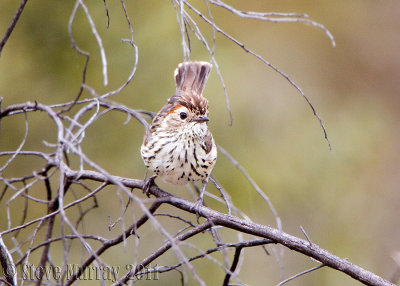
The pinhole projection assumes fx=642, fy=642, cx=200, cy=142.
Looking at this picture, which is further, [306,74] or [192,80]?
[306,74]

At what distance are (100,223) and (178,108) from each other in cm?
267

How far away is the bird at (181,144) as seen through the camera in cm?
396

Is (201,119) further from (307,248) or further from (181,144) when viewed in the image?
(307,248)

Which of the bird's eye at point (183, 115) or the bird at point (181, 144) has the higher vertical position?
the bird's eye at point (183, 115)

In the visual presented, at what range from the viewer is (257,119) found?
684 centimetres

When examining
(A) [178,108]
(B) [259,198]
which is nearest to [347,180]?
(B) [259,198]

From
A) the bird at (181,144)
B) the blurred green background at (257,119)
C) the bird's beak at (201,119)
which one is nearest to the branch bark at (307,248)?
the bird at (181,144)

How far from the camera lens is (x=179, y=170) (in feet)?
A: 13.0

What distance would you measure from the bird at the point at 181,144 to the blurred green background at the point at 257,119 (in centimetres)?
199

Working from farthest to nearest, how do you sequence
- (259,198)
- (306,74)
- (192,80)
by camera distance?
(306,74)
(259,198)
(192,80)

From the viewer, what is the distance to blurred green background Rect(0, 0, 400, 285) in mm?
6297

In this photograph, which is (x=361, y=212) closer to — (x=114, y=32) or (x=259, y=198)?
(x=259, y=198)

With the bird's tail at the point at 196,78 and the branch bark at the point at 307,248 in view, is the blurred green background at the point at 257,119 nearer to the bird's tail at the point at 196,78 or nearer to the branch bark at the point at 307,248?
the bird's tail at the point at 196,78

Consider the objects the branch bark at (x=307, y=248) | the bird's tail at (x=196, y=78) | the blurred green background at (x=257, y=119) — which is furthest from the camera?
the blurred green background at (x=257, y=119)
